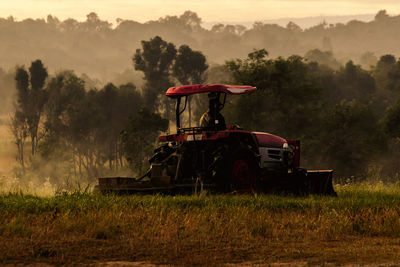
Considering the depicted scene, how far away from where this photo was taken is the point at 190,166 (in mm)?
15531

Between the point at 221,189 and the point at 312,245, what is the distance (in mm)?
4653

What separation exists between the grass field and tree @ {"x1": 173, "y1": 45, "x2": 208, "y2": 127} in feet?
240

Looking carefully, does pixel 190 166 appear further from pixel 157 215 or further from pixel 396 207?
pixel 396 207

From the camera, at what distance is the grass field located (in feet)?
32.0

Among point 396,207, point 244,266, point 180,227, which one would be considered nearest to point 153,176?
point 180,227

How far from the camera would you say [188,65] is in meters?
87.4

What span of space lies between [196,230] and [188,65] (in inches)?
3024

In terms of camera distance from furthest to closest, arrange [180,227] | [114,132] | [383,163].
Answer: [114,132] < [383,163] < [180,227]

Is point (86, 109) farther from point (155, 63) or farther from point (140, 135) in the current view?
point (140, 135)

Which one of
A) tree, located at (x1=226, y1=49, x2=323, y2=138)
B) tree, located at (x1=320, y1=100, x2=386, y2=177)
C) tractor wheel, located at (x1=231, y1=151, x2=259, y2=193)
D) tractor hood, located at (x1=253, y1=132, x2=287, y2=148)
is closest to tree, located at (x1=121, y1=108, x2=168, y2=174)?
tree, located at (x1=226, y1=49, x2=323, y2=138)

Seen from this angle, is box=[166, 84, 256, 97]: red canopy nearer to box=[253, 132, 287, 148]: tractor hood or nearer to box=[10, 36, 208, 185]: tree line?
box=[253, 132, 287, 148]: tractor hood

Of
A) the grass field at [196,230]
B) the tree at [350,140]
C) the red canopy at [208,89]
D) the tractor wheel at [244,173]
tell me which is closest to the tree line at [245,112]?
the tree at [350,140]

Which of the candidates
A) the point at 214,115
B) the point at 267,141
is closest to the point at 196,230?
the point at 214,115

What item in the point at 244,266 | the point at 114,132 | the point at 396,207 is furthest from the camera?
the point at 114,132
